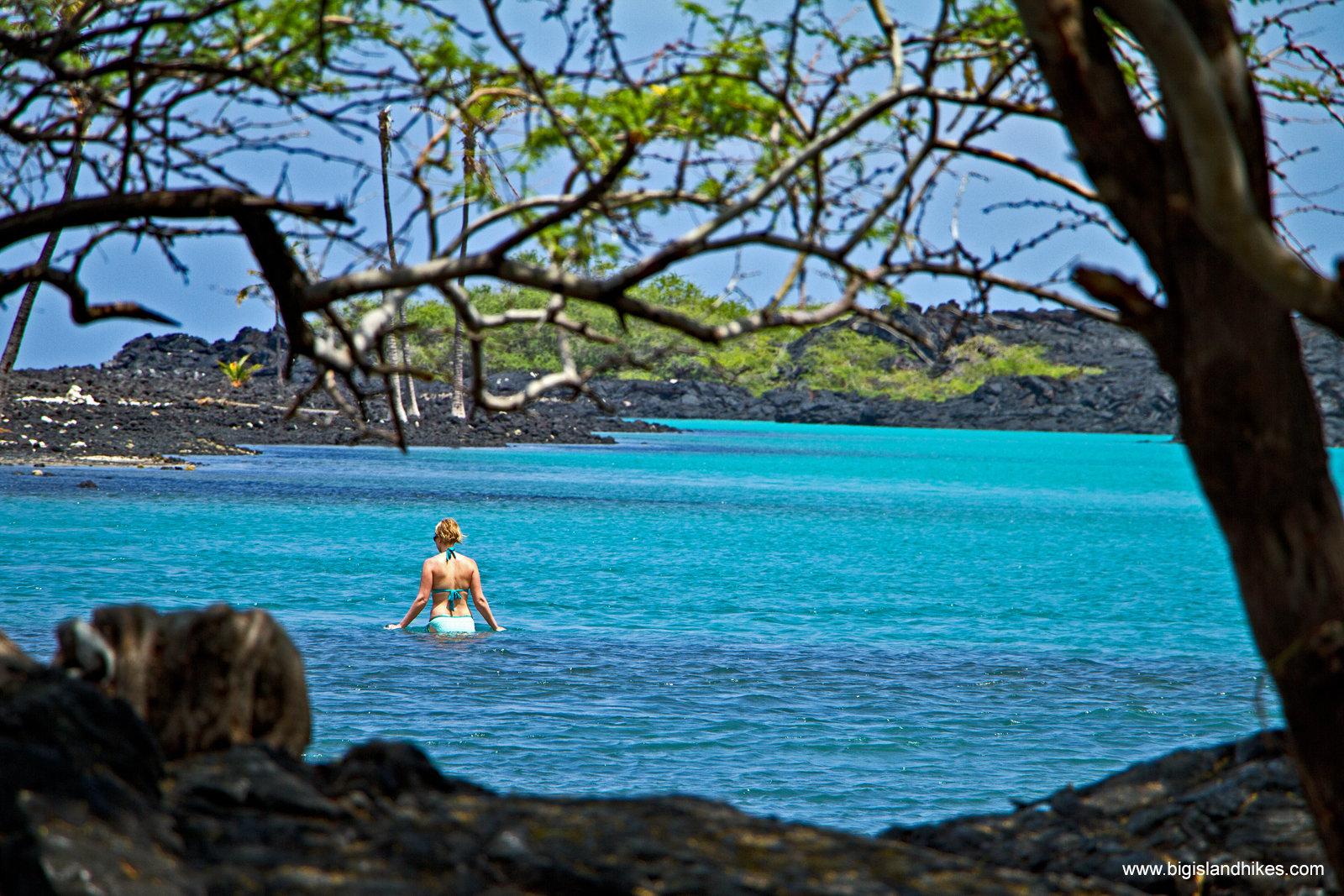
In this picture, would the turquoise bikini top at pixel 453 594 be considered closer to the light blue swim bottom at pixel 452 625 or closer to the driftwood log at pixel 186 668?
the light blue swim bottom at pixel 452 625

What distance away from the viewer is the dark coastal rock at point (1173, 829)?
5316 millimetres

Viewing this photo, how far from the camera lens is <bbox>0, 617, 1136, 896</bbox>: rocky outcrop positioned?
3.60 m

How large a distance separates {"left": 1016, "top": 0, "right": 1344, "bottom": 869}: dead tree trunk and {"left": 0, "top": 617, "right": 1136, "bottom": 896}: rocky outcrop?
1.27 meters

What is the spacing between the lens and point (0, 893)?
11.1 feet

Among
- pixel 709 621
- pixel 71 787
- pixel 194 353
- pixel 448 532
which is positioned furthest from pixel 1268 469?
pixel 194 353

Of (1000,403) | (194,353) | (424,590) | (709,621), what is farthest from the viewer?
(1000,403)

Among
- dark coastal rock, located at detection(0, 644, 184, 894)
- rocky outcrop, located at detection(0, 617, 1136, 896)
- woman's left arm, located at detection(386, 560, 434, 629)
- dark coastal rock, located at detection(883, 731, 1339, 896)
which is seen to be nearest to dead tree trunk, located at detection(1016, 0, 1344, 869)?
rocky outcrop, located at detection(0, 617, 1136, 896)

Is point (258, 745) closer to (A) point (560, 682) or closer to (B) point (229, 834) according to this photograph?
(B) point (229, 834)

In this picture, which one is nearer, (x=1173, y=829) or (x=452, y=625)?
(x=1173, y=829)

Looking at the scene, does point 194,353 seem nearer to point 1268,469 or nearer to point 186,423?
point 186,423

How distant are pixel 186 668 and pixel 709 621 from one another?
12825mm

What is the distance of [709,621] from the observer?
56.5 ft

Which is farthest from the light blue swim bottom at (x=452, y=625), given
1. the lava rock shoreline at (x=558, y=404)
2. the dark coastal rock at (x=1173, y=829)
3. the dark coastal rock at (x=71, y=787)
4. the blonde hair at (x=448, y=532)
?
the dark coastal rock at (x=71, y=787)

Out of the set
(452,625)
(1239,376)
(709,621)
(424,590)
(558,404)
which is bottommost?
(709,621)
